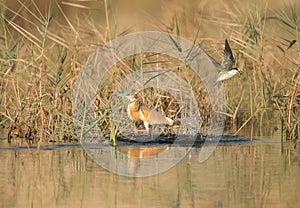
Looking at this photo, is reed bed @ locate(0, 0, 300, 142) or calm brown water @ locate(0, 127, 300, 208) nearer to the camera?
calm brown water @ locate(0, 127, 300, 208)

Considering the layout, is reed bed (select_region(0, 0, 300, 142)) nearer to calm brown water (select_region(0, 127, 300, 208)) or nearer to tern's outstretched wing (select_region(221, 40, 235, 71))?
tern's outstretched wing (select_region(221, 40, 235, 71))

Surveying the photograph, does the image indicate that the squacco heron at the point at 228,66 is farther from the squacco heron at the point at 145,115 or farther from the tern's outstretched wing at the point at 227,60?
the squacco heron at the point at 145,115

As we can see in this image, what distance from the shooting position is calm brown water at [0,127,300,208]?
546cm

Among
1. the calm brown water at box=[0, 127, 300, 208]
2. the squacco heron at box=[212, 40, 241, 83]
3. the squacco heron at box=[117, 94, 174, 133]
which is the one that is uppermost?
the squacco heron at box=[212, 40, 241, 83]

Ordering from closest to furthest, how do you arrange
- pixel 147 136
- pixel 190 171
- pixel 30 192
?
pixel 30 192, pixel 190 171, pixel 147 136

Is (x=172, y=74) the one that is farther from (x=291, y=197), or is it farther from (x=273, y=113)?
(x=291, y=197)

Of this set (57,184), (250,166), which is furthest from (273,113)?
(57,184)

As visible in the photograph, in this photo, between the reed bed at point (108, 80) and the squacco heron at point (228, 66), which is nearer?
the reed bed at point (108, 80)

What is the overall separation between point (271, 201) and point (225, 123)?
4.10 m

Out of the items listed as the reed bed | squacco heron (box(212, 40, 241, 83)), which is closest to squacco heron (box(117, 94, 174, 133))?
the reed bed

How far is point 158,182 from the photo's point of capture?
20.4ft

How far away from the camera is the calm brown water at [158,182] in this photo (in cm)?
546

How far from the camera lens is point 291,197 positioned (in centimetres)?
552

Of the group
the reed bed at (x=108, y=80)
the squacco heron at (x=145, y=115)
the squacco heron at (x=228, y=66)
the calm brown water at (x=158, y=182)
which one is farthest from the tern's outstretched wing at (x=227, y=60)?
the calm brown water at (x=158, y=182)
